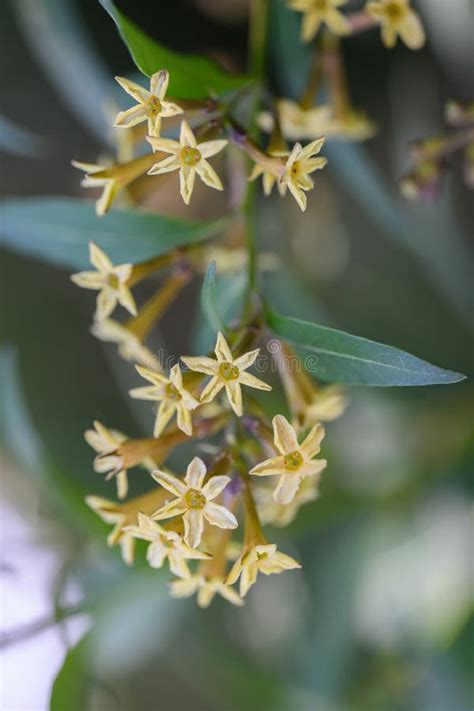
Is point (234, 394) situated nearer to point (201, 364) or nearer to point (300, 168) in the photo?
point (201, 364)

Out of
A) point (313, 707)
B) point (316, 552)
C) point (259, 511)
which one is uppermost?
point (259, 511)

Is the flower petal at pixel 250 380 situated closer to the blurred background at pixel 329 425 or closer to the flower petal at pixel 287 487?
the flower petal at pixel 287 487

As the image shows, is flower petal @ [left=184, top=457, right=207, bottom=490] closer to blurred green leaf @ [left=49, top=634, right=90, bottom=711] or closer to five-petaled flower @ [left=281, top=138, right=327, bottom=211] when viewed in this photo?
five-petaled flower @ [left=281, top=138, right=327, bottom=211]

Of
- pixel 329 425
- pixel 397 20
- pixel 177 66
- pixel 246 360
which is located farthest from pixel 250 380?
pixel 329 425

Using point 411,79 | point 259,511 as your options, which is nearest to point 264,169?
point 259,511

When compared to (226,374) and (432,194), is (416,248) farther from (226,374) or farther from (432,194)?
(226,374)

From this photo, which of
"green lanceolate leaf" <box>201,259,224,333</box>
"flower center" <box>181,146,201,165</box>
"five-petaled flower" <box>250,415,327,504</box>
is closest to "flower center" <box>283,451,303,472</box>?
"five-petaled flower" <box>250,415,327,504</box>

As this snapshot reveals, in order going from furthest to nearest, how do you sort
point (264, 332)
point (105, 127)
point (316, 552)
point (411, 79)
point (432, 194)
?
point (316, 552) → point (411, 79) → point (105, 127) → point (432, 194) → point (264, 332)
